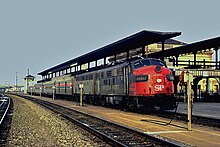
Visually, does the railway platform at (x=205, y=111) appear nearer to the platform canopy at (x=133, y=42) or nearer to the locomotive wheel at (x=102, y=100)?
the locomotive wheel at (x=102, y=100)

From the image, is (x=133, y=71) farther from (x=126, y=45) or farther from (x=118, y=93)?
(x=126, y=45)

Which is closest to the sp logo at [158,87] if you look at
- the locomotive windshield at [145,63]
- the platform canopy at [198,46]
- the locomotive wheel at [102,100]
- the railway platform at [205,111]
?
the locomotive windshield at [145,63]

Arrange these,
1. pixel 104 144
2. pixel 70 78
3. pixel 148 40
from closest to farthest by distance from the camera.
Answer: pixel 104 144 < pixel 148 40 < pixel 70 78

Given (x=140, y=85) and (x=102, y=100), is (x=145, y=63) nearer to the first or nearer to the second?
(x=140, y=85)

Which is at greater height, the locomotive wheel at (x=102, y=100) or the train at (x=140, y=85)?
the train at (x=140, y=85)

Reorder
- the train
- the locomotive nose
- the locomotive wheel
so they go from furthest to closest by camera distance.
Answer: the locomotive wheel < the locomotive nose < the train

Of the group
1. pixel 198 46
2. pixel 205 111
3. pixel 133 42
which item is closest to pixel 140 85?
pixel 205 111

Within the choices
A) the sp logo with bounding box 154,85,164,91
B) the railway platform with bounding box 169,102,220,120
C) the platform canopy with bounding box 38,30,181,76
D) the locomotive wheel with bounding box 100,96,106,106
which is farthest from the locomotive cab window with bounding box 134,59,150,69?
the platform canopy with bounding box 38,30,181,76

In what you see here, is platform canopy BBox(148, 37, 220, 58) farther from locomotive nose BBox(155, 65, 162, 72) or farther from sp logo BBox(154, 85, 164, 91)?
sp logo BBox(154, 85, 164, 91)

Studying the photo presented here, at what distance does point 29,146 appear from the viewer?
1090 centimetres

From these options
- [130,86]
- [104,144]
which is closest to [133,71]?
[130,86]

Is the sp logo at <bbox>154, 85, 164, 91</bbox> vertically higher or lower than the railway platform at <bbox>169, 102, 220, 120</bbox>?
higher

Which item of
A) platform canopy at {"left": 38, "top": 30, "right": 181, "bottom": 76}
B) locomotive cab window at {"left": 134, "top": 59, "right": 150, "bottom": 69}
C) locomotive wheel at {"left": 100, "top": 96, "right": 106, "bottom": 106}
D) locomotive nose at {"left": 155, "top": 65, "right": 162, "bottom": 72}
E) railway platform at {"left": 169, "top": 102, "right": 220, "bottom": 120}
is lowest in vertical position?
railway platform at {"left": 169, "top": 102, "right": 220, "bottom": 120}

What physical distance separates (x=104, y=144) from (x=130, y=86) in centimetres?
1119
